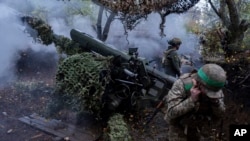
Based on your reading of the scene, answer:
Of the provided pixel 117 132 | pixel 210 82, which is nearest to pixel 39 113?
pixel 117 132

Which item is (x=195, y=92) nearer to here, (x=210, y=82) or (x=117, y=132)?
(x=210, y=82)

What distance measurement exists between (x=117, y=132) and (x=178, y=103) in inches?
117

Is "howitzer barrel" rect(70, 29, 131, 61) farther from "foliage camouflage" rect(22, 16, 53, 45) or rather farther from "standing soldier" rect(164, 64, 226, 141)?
"standing soldier" rect(164, 64, 226, 141)

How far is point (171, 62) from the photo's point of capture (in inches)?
313

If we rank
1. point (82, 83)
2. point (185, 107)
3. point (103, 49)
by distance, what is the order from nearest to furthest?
point (185, 107), point (82, 83), point (103, 49)

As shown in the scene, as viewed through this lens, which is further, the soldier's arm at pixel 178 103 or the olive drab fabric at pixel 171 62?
the olive drab fabric at pixel 171 62

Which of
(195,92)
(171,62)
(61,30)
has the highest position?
(61,30)

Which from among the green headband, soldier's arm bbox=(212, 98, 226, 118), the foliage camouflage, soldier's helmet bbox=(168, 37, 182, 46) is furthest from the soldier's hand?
the foliage camouflage

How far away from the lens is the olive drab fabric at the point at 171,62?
309 inches

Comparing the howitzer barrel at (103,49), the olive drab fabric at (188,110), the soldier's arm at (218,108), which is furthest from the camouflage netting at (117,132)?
the soldier's arm at (218,108)

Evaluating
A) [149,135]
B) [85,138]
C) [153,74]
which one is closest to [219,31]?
[153,74]

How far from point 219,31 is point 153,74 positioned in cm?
436

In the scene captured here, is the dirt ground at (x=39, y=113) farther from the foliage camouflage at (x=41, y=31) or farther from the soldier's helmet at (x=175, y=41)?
the soldier's helmet at (x=175, y=41)

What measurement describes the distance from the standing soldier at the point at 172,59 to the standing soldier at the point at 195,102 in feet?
13.6
